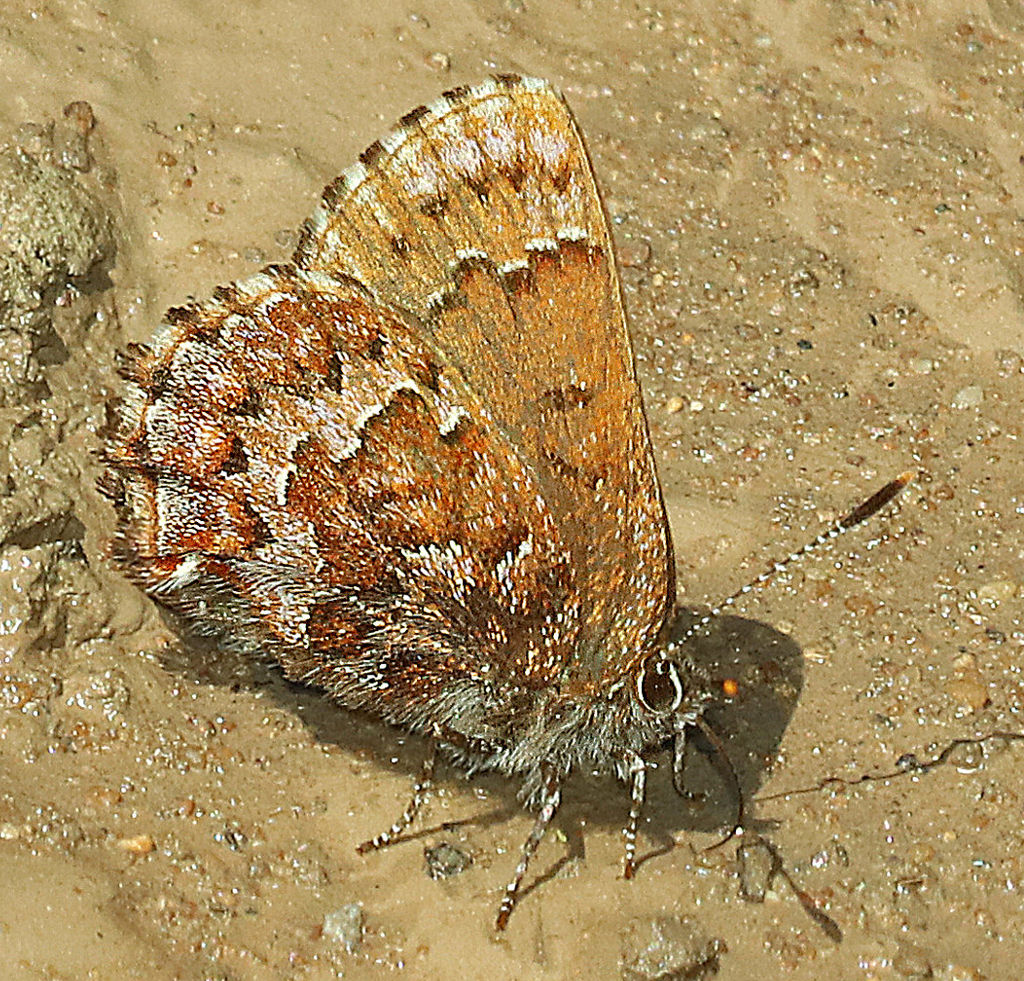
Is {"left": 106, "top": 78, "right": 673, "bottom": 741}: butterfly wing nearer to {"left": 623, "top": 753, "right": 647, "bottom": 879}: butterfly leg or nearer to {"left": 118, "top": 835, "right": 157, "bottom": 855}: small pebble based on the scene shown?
{"left": 623, "top": 753, "right": 647, "bottom": 879}: butterfly leg

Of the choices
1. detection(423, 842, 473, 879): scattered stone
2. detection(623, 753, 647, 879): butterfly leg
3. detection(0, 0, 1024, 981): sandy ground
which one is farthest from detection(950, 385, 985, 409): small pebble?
detection(423, 842, 473, 879): scattered stone

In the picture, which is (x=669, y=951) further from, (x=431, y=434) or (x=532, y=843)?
(x=431, y=434)

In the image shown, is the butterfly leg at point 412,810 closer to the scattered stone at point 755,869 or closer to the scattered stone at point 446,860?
the scattered stone at point 446,860

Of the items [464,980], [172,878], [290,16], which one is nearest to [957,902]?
[464,980]

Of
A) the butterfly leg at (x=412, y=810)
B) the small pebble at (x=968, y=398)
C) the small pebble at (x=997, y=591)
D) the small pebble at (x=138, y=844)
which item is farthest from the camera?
the small pebble at (x=968, y=398)

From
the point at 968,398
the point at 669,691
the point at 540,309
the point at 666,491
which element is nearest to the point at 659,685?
the point at 669,691

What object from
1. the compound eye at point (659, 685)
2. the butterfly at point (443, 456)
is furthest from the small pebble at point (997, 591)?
the compound eye at point (659, 685)

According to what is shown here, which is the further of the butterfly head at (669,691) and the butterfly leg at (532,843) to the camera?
the butterfly leg at (532,843)
